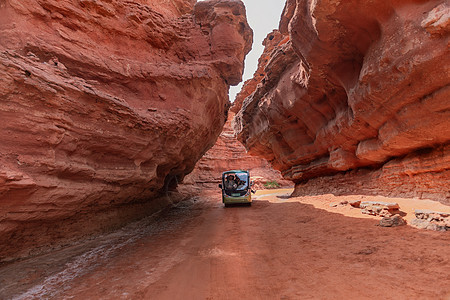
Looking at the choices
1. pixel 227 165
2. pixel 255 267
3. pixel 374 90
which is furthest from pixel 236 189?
pixel 227 165

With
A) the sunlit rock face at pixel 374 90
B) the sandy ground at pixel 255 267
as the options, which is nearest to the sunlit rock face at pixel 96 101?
the sandy ground at pixel 255 267

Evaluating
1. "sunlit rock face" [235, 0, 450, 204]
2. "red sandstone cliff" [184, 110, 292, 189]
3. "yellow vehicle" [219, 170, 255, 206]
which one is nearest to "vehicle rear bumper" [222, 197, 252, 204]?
"yellow vehicle" [219, 170, 255, 206]

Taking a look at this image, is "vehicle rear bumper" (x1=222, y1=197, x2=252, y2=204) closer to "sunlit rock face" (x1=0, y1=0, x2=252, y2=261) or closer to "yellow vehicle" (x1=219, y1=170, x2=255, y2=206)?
"yellow vehicle" (x1=219, y1=170, x2=255, y2=206)

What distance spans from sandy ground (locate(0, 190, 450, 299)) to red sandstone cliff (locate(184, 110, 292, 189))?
2500 cm

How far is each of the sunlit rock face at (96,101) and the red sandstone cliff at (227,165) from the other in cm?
2059

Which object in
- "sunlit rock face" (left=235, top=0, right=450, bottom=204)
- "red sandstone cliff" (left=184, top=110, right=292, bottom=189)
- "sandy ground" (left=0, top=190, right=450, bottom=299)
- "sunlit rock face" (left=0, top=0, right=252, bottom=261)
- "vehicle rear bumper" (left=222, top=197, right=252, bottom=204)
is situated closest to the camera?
"sandy ground" (left=0, top=190, right=450, bottom=299)

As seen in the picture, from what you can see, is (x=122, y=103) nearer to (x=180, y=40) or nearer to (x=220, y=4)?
(x=180, y=40)

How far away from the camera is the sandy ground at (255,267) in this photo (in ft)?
8.75

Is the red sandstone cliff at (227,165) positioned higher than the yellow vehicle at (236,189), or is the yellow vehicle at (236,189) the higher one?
the red sandstone cliff at (227,165)

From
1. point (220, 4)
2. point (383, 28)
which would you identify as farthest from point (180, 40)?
point (383, 28)

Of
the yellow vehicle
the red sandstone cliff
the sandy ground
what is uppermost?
the red sandstone cliff

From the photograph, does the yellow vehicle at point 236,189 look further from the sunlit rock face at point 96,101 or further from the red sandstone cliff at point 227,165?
the red sandstone cliff at point 227,165

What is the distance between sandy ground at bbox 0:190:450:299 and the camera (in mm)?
2666

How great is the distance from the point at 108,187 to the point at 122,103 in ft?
8.99
